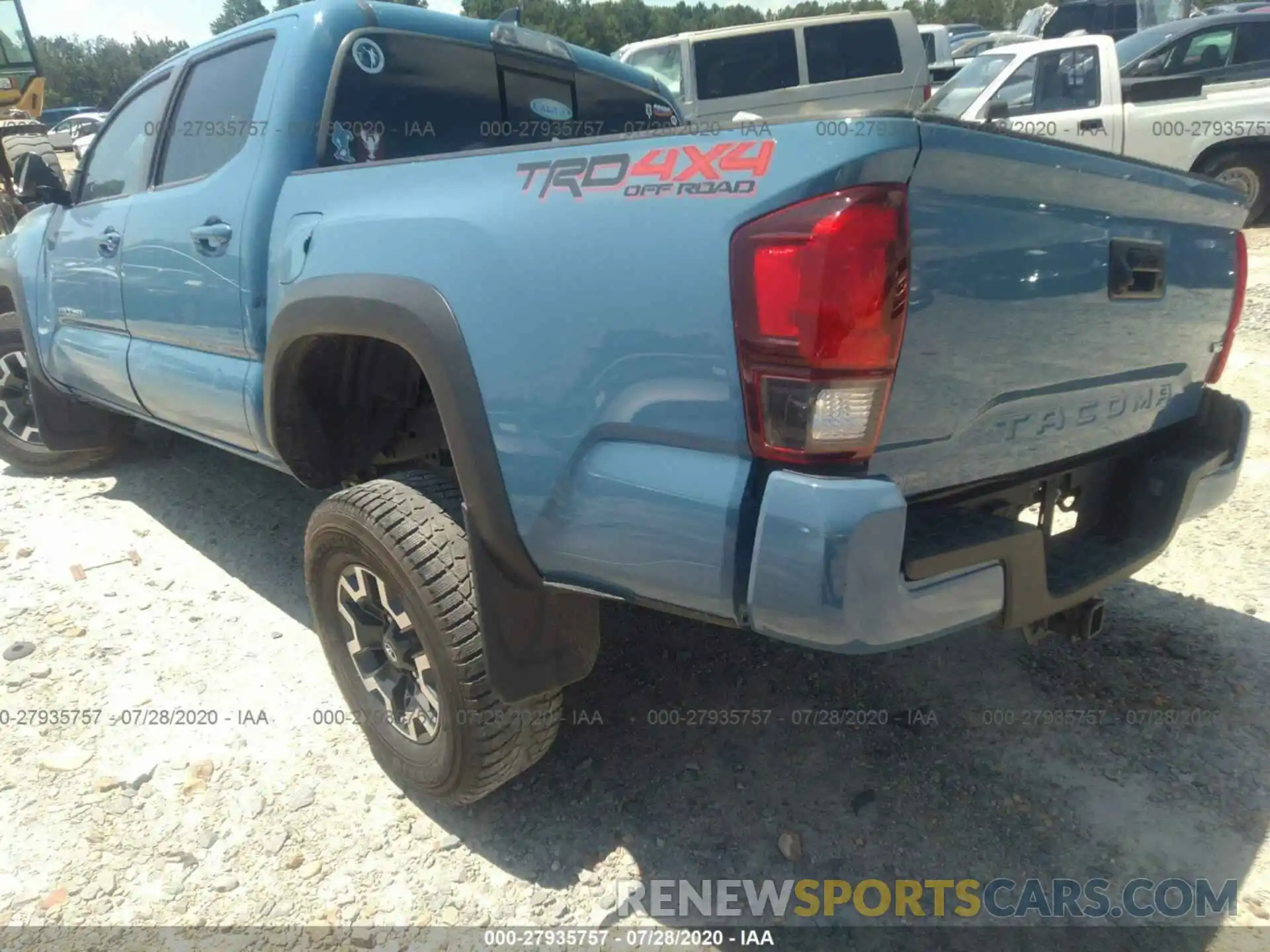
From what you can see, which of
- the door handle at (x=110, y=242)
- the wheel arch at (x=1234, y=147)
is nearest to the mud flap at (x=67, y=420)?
the door handle at (x=110, y=242)

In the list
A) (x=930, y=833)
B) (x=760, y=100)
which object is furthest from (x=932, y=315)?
(x=760, y=100)

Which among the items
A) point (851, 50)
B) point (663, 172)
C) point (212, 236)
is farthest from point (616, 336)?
point (851, 50)

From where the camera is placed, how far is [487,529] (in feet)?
6.09

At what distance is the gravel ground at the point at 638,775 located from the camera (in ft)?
6.73

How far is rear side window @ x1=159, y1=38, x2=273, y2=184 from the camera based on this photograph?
276cm

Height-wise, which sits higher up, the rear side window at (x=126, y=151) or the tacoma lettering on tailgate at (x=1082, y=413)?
the rear side window at (x=126, y=151)

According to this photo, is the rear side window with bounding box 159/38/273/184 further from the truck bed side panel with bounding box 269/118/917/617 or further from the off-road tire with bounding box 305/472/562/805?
the off-road tire with bounding box 305/472/562/805

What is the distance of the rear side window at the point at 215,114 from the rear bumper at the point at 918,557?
2.18 metres

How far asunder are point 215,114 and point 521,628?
2273 millimetres

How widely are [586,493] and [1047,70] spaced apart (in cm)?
778

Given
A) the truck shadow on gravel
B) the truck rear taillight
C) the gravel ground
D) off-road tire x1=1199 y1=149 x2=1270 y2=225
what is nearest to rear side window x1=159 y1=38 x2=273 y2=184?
the gravel ground

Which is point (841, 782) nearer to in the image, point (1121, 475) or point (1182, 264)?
point (1121, 475)

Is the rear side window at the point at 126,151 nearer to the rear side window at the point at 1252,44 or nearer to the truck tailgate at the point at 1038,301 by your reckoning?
the truck tailgate at the point at 1038,301

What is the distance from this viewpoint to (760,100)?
1154cm
